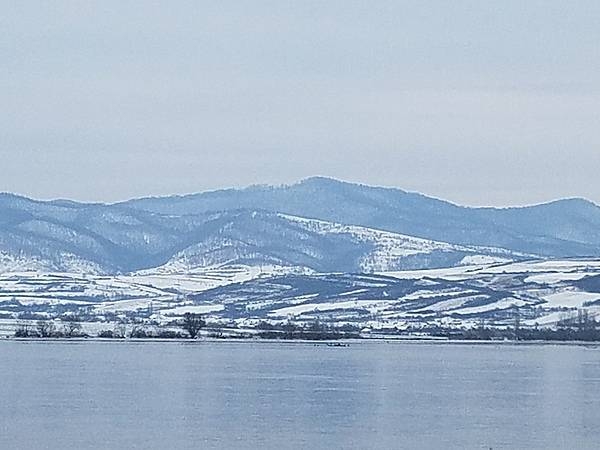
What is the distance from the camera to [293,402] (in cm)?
4191

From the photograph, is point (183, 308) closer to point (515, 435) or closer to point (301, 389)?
point (301, 389)

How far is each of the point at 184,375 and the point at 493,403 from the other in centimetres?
1546

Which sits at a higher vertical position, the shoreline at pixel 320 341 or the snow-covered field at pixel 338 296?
the snow-covered field at pixel 338 296

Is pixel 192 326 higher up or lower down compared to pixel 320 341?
higher up

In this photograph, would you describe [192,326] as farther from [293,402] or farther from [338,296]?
[293,402]

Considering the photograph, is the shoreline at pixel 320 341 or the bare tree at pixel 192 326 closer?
the shoreline at pixel 320 341

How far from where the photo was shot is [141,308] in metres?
139

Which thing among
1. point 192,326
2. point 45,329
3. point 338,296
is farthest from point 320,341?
point 338,296

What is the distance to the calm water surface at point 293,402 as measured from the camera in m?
32.4

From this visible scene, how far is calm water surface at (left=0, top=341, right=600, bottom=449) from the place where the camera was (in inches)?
1276

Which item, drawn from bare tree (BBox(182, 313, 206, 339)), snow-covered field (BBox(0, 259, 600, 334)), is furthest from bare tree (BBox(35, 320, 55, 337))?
snow-covered field (BBox(0, 259, 600, 334))

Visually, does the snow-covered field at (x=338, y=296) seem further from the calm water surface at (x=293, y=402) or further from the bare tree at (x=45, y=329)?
the calm water surface at (x=293, y=402)

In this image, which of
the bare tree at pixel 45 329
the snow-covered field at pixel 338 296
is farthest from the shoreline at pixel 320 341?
the snow-covered field at pixel 338 296

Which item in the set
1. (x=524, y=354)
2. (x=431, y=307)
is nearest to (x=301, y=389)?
(x=524, y=354)
